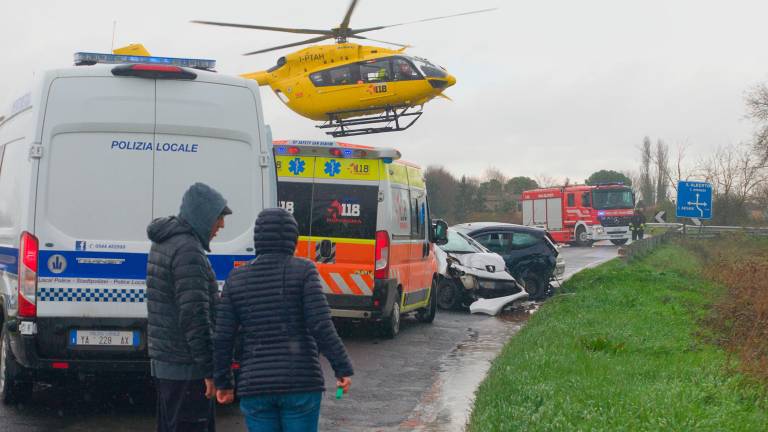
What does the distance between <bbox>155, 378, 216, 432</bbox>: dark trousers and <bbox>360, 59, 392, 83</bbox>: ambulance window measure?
2058cm

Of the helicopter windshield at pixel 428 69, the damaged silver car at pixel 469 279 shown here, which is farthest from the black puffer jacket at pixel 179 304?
the helicopter windshield at pixel 428 69

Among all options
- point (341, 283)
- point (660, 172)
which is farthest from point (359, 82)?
point (660, 172)

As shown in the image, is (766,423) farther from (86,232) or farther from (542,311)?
(542,311)

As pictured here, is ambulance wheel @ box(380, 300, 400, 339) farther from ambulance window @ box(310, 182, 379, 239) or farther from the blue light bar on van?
the blue light bar on van

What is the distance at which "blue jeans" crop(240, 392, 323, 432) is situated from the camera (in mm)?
4547

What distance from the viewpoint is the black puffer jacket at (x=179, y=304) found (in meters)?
4.97

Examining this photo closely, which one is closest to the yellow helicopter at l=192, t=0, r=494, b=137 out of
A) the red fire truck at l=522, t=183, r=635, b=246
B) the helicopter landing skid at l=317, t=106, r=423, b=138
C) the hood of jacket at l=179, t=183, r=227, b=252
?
the helicopter landing skid at l=317, t=106, r=423, b=138

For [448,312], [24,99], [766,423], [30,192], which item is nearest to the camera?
[766,423]

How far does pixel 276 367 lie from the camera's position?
454cm

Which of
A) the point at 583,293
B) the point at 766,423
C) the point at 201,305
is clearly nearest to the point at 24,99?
the point at 201,305

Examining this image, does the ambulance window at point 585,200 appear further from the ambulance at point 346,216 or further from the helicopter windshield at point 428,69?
the ambulance at point 346,216

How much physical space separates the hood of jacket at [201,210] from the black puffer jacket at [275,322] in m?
0.55

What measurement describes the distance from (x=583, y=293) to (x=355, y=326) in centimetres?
539

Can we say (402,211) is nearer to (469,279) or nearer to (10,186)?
(469,279)
